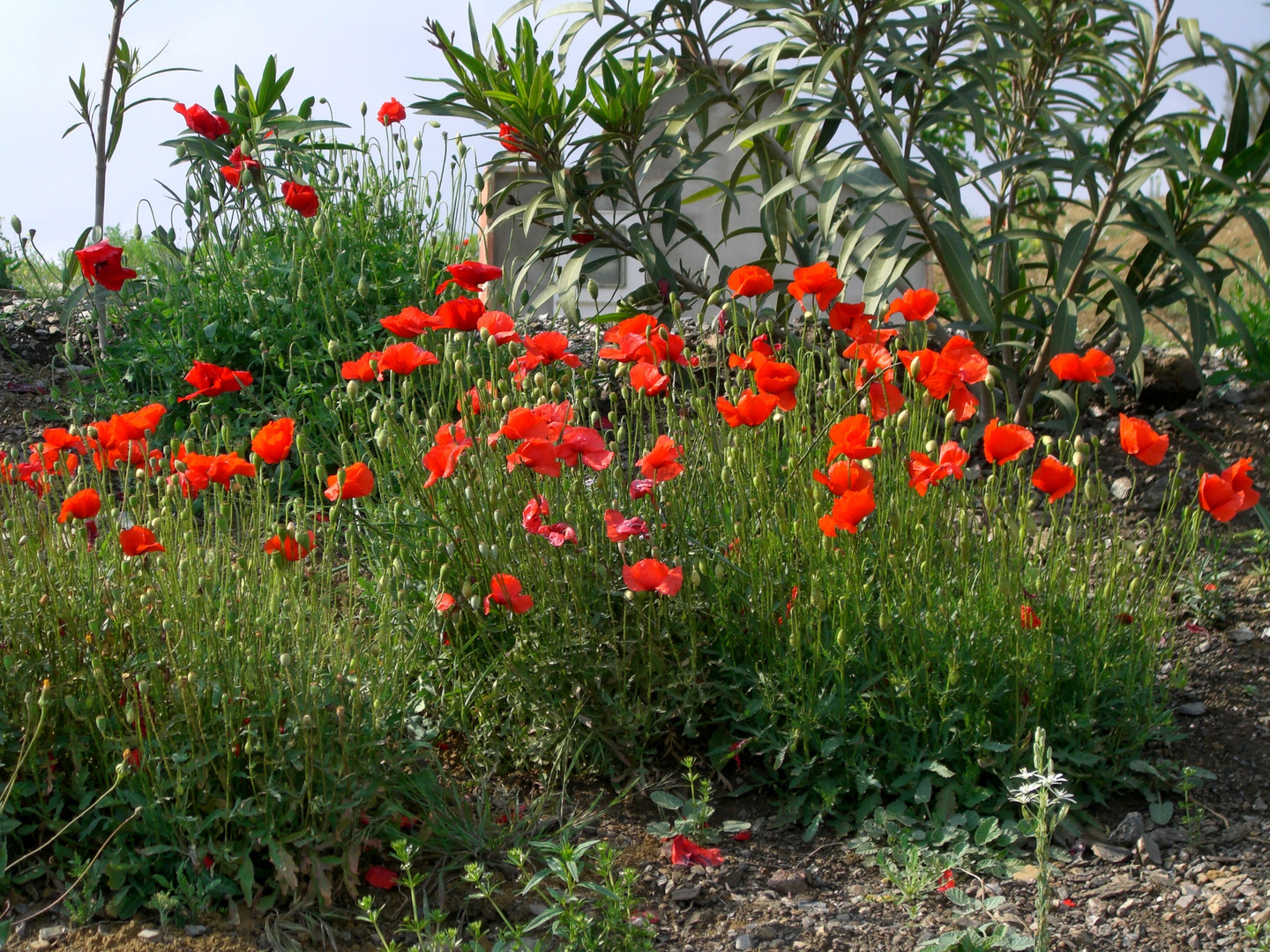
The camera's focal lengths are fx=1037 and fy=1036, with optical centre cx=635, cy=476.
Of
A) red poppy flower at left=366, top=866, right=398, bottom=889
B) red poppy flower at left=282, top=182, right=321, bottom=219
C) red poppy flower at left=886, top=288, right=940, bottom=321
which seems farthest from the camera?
red poppy flower at left=282, top=182, right=321, bottom=219

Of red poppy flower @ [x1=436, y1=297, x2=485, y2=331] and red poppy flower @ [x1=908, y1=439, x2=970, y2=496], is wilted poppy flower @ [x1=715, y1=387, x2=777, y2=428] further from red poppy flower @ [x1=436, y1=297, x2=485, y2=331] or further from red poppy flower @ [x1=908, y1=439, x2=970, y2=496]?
red poppy flower @ [x1=436, y1=297, x2=485, y2=331]

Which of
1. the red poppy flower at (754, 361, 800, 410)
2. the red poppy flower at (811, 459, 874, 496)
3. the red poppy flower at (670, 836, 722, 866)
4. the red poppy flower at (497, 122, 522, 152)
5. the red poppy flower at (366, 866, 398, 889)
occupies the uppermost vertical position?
the red poppy flower at (497, 122, 522, 152)

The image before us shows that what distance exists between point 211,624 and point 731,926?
3.23 ft

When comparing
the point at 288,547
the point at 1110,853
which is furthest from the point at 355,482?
the point at 1110,853

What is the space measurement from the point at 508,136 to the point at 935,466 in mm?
2206

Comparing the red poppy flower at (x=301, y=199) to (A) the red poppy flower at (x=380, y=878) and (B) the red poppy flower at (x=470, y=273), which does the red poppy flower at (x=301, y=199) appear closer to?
(B) the red poppy flower at (x=470, y=273)

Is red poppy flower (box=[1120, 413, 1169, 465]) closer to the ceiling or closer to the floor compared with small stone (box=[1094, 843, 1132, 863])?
closer to the ceiling

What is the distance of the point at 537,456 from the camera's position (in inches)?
69.2

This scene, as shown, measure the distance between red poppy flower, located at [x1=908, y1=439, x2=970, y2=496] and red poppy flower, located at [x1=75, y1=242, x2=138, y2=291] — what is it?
187 centimetres

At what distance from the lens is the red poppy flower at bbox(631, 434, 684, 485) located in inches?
74.5

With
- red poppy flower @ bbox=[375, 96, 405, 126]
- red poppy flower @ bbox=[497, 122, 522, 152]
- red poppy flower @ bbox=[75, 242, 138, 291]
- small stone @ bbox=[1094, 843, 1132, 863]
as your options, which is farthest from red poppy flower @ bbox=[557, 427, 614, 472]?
red poppy flower @ bbox=[375, 96, 405, 126]

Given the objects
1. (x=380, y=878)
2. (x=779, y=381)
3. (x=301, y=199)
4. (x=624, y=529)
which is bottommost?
(x=380, y=878)

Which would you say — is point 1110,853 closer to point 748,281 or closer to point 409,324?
point 748,281

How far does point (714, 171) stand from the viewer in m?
7.21
